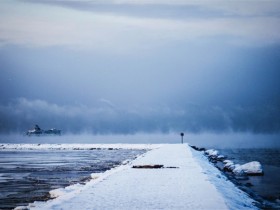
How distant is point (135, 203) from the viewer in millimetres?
11695

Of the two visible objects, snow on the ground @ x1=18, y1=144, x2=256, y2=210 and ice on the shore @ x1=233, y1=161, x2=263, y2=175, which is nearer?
snow on the ground @ x1=18, y1=144, x2=256, y2=210

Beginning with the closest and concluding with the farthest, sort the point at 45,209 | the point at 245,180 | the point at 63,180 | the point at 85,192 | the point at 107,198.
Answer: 1. the point at 45,209
2. the point at 107,198
3. the point at 85,192
4. the point at 63,180
5. the point at 245,180

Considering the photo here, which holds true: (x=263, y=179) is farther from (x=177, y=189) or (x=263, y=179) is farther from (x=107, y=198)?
(x=107, y=198)

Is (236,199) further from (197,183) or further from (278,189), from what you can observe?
(278,189)

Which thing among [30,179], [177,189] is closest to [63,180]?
[30,179]

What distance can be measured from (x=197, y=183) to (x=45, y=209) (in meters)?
7.16

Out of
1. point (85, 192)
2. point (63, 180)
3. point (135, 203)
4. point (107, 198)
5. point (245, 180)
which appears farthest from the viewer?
point (245, 180)

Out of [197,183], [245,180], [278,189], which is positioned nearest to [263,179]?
[245,180]

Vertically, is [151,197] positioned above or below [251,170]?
above

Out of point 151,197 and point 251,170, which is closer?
point 151,197

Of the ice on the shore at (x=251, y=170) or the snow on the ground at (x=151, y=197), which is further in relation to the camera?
the ice on the shore at (x=251, y=170)

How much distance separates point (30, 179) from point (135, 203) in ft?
39.5

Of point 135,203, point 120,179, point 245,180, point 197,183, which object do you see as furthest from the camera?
point 245,180

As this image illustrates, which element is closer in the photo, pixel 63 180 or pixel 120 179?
pixel 120 179
